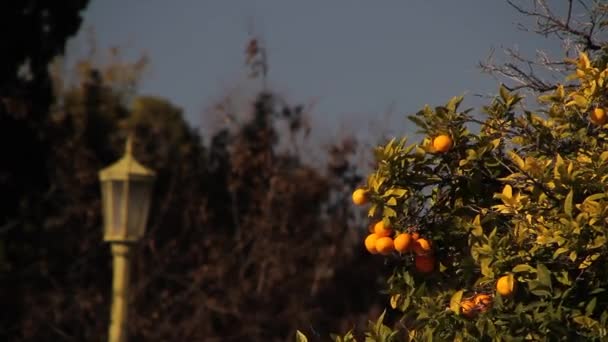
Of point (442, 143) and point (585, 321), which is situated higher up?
point (442, 143)

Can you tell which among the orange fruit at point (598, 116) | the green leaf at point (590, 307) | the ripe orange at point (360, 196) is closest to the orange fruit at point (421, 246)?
the ripe orange at point (360, 196)

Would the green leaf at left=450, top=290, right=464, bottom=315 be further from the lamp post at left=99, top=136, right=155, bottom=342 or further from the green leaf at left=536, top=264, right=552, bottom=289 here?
the lamp post at left=99, top=136, right=155, bottom=342

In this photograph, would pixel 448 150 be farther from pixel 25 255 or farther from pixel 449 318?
pixel 25 255

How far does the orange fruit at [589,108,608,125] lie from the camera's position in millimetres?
4156

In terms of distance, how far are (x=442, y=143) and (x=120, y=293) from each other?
5.41 metres

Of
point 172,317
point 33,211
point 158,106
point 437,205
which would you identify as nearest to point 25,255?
point 33,211

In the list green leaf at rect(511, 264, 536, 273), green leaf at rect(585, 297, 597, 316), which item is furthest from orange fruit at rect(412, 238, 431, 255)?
green leaf at rect(585, 297, 597, 316)

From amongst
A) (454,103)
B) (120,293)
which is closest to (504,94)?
(454,103)

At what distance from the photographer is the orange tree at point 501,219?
3814 mm

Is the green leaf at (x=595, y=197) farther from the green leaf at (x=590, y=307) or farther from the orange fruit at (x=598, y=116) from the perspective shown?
the orange fruit at (x=598, y=116)

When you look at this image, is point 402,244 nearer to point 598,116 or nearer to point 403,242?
point 403,242

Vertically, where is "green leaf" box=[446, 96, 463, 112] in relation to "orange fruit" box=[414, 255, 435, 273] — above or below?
above

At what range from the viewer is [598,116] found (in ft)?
13.6

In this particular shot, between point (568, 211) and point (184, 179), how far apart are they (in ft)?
54.5
